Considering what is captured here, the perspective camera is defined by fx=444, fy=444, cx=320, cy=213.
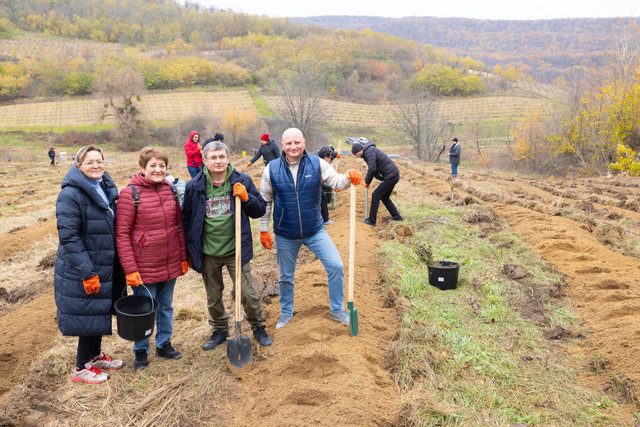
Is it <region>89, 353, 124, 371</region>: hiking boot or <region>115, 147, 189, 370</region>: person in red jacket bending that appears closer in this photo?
<region>115, 147, 189, 370</region>: person in red jacket bending

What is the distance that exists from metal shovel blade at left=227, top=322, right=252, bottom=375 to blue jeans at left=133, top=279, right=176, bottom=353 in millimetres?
723

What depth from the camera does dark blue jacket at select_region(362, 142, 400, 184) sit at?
8875 millimetres

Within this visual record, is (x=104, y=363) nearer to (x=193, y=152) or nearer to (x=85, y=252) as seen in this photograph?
(x=85, y=252)

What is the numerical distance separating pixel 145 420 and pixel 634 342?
4440 mm

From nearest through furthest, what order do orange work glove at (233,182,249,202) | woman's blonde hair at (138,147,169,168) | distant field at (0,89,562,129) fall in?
woman's blonde hair at (138,147,169,168) → orange work glove at (233,182,249,202) → distant field at (0,89,562,129)

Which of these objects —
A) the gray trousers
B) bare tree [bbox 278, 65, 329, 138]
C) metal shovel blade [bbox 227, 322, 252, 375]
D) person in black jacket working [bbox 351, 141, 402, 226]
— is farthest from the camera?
bare tree [bbox 278, 65, 329, 138]

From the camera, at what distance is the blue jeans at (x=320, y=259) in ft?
14.9

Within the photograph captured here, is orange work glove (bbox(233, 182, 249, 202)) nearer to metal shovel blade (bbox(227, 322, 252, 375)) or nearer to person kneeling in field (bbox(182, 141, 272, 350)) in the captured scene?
person kneeling in field (bbox(182, 141, 272, 350))

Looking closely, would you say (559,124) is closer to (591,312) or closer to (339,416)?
(591,312)

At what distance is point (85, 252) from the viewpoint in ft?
12.0

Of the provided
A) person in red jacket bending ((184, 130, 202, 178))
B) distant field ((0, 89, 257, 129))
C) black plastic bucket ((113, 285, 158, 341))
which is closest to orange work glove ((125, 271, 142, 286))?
black plastic bucket ((113, 285, 158, 341))

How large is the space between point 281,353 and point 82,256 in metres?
2.03

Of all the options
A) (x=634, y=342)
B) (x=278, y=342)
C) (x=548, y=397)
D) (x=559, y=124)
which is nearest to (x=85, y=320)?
(x=278, y=342)

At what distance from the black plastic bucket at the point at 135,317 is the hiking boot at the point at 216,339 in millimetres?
799
